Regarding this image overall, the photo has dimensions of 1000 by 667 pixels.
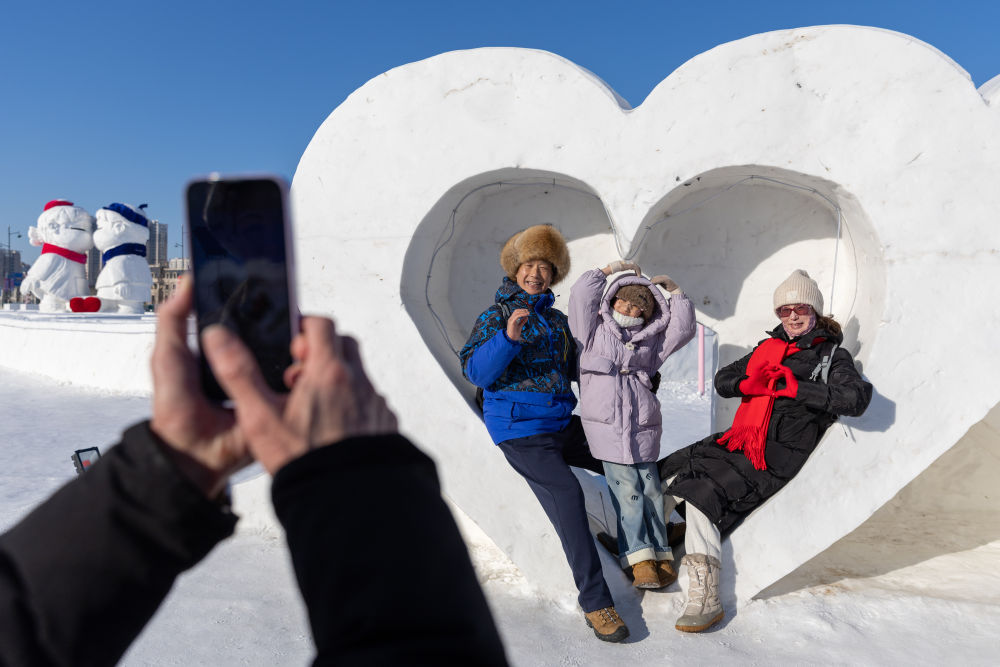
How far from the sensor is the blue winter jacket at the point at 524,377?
2.86m

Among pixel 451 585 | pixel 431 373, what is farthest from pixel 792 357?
pixel 451 585

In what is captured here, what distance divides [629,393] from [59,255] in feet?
49.8

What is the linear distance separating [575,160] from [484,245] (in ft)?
3.29

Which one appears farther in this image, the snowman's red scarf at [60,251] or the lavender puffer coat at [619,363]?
the snowman's red scarf at [60,251]

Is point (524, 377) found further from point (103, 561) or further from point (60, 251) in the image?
point (60, 251)

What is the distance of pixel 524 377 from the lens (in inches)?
115

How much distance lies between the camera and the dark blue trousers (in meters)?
2.66

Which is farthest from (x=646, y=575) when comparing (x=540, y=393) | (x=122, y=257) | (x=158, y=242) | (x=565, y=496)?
(x=158, y=242)

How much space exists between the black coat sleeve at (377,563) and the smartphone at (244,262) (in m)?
0.19

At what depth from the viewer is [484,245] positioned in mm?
3928

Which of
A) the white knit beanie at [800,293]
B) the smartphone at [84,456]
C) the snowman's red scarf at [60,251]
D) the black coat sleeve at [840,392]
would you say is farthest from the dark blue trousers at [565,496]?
the snowman's red scarf at [60,251]

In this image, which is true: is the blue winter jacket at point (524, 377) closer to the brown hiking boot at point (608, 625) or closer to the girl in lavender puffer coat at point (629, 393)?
the girl in lavender puffer coat at point (629, 393)

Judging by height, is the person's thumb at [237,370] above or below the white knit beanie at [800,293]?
below

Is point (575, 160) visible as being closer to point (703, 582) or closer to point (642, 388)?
point (642, 388)
